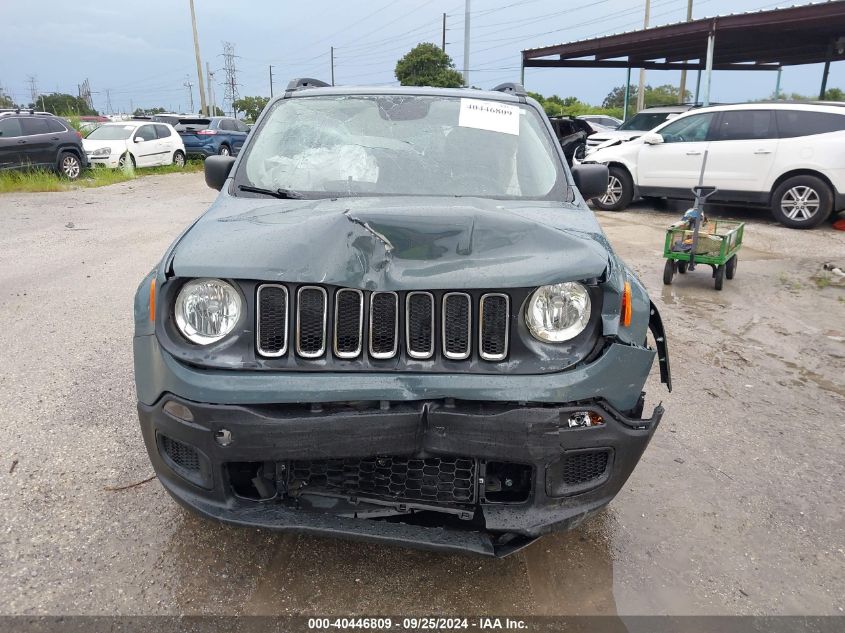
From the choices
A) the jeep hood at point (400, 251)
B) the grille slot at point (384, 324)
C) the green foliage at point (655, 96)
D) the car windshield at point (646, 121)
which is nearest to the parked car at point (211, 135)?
the car windshield at point (646, 121)

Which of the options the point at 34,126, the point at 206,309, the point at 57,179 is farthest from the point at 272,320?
the point at 34,126

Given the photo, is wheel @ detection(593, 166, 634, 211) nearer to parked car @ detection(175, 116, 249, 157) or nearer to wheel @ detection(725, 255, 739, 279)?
wheel @ detection(725, 255, 739, 279)

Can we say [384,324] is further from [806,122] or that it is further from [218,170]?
[806,122]

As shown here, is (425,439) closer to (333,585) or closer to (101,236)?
(333,585)

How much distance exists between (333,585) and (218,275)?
49.0 inches

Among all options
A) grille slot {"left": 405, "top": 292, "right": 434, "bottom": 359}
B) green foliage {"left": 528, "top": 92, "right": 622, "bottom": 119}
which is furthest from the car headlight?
green foliage {"left": 528, "top": 92, "right": 622, "bottom": 119}

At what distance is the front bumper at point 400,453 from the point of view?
2143mm

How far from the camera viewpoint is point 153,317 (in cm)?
234

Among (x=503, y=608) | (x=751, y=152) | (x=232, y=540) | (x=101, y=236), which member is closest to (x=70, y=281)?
(x=101, y=236)

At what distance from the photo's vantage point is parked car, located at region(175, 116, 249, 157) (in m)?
22.2

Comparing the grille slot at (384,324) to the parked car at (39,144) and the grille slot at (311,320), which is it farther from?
the parked car at (39,144)

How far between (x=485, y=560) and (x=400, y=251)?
1.34 metres

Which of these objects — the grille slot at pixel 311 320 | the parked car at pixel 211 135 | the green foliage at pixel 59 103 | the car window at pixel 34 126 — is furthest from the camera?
the green foliage at pixel 59 103

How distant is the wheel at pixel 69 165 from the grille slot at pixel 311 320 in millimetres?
16208
